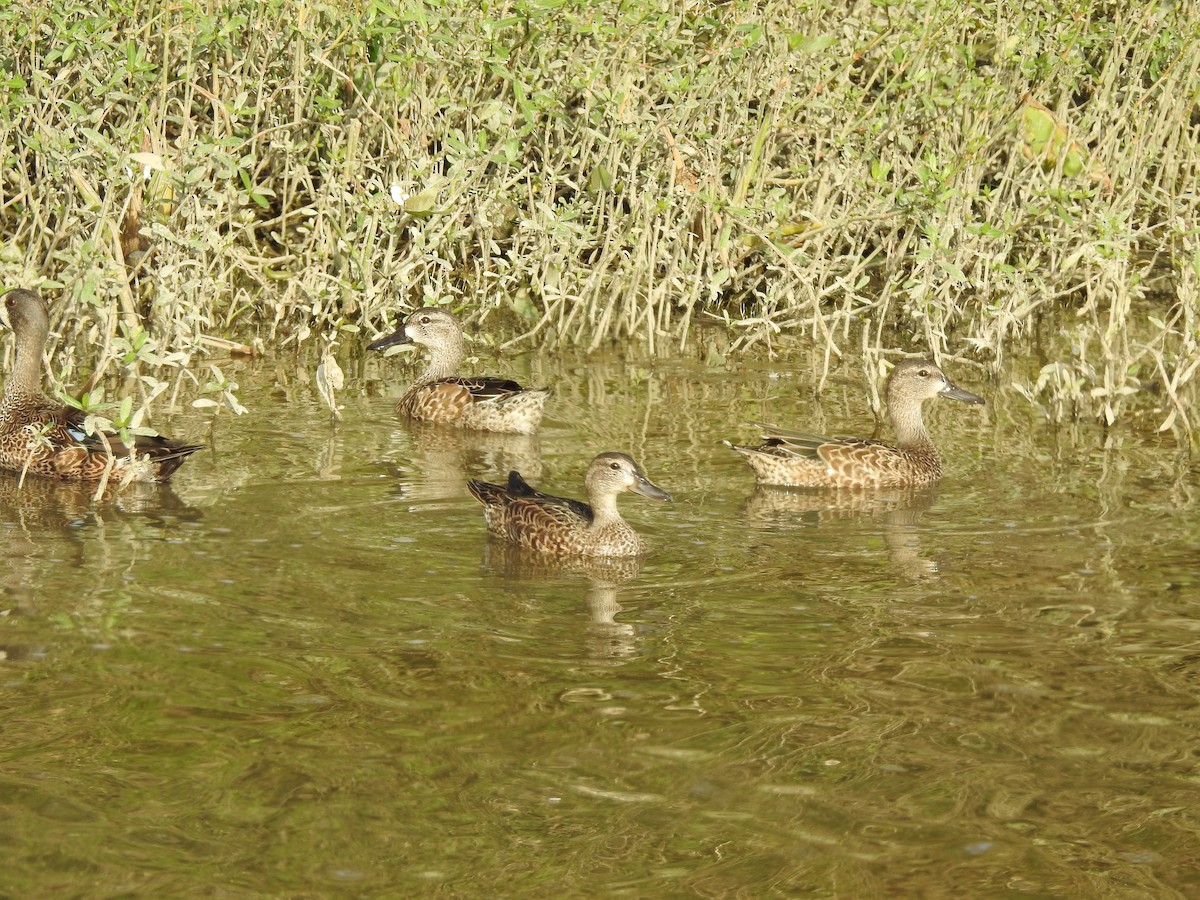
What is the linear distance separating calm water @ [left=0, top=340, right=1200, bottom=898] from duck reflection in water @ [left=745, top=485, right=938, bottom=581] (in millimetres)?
34

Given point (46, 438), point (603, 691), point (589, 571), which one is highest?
point (46, 438)

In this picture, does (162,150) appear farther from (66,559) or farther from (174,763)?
(174,763)

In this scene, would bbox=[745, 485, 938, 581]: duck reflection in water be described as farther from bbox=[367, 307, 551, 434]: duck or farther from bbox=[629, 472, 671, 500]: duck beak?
bbox=[367, 307, 551, 434]: duck

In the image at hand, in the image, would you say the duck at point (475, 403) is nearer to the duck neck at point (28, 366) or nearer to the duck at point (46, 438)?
the duck at point (46, 438)

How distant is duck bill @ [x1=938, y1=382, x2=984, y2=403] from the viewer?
1145cm

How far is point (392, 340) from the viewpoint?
12.8 meters

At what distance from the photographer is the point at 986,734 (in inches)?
252

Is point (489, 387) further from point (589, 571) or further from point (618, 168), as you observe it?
point (589, 571)

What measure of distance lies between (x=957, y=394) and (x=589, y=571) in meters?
3.83

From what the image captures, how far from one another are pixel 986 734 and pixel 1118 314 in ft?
22.7

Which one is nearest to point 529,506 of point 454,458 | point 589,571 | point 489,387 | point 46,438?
point 589,571

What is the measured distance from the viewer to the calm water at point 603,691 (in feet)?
17.9

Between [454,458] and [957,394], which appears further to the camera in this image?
[957,394]

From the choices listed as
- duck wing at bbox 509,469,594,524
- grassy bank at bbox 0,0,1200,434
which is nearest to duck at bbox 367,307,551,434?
grassy bank at bbox 0,0,1200,434
